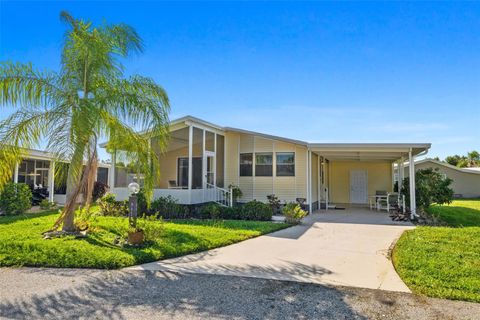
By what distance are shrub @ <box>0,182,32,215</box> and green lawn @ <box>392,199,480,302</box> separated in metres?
13.7

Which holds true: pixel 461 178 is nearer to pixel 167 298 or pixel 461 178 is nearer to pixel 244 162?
pixel 244 162

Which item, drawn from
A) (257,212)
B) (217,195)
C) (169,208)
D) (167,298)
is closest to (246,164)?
(217,195)

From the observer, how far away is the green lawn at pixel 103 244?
18.6ft

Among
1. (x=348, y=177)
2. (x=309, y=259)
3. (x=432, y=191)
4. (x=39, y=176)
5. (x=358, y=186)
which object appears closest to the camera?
(x=309, y=259)

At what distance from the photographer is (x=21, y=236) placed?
764 cm

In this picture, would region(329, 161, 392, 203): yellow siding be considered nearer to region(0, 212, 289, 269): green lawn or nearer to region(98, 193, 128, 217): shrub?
region(0, 212, 289, 269): green lawn

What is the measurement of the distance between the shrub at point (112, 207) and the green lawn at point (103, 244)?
262 cm

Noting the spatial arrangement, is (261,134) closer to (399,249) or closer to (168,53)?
(168,53)

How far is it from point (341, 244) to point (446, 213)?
1011 centimetres

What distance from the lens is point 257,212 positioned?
460 inches

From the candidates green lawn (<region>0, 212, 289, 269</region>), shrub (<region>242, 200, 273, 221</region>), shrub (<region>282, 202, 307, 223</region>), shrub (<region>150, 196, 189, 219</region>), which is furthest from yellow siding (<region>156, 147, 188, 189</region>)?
shrub (<region>282, 202, 307, 223</region>)

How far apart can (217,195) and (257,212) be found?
2.76 meters

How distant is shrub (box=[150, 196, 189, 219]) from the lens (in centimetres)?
1198

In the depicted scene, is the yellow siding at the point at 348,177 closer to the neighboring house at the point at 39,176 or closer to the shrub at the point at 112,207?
the shrub at the point at 112,207
